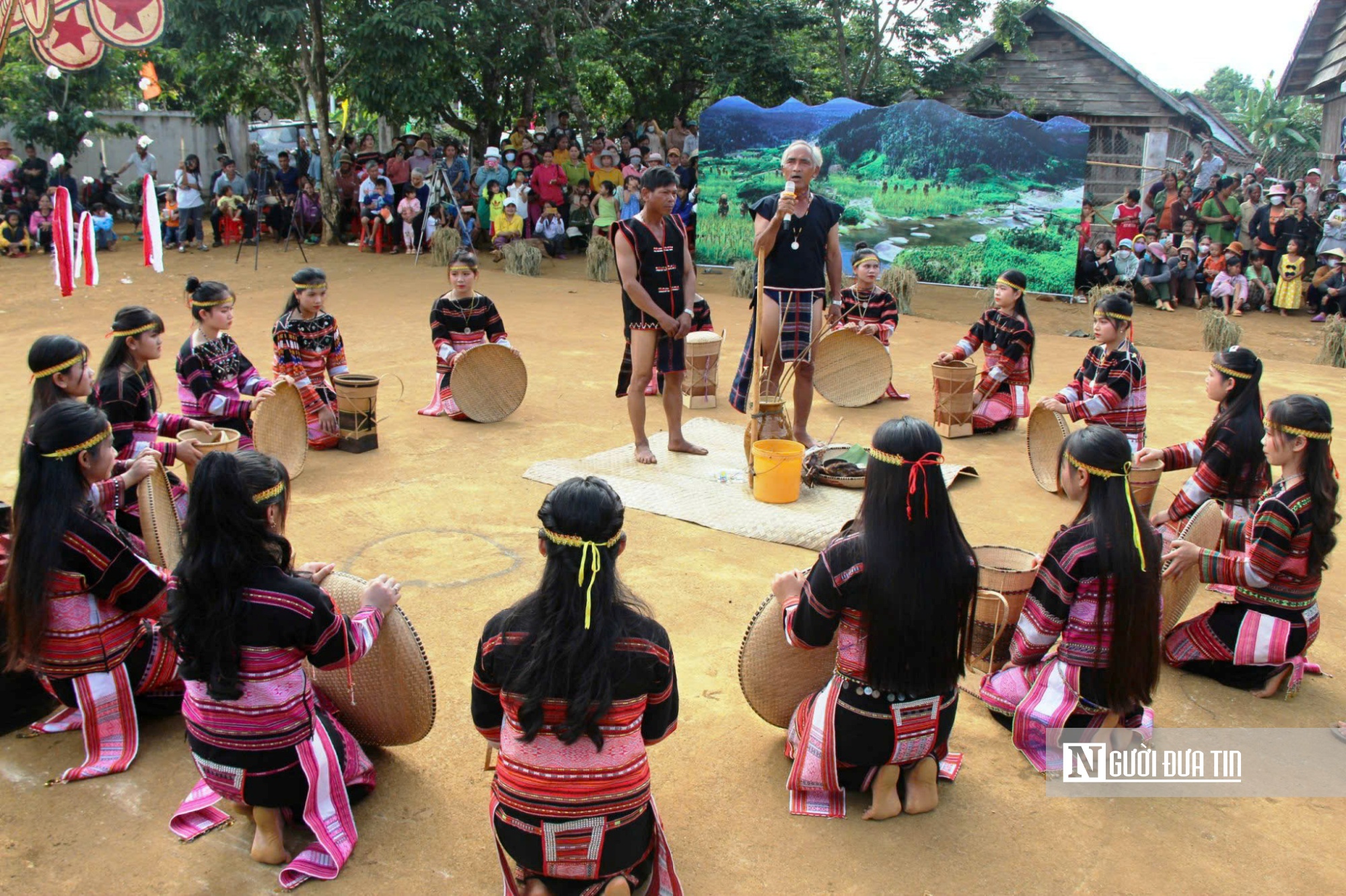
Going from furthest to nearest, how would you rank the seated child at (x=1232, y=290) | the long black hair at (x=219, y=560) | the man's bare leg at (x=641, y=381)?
the seated child at (x=1232, y=290) → the man's bare leg at (x=641, y=381) → the long black hair at (x=219, y=560)

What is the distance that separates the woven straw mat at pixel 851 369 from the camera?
7.58 metres

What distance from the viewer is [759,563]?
4.90 meters

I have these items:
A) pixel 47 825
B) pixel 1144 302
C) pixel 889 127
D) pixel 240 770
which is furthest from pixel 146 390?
pixel 1144 302

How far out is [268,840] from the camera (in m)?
2.79

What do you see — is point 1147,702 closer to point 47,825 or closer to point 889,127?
point 47,825

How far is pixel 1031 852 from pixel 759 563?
216 cm

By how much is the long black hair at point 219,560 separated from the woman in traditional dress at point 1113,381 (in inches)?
167

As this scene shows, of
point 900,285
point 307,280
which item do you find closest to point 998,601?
point 307,280

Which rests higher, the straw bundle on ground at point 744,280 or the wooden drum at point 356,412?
the straw bundle on ground at point 744,280

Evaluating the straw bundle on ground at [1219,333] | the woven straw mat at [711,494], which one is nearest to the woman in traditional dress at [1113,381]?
the woven straw mat at [711,494]

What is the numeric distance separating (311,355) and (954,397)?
411 cm

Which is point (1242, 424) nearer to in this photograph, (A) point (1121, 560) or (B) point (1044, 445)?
(B) point (1044, 445)

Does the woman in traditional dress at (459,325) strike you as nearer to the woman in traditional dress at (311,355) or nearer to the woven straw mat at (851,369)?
the woman in traditional dress at (311,355)

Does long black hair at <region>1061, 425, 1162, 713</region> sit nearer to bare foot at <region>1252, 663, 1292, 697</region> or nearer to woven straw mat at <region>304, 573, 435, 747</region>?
bare foot at <region>1252, 663, 1292, 697</region>
